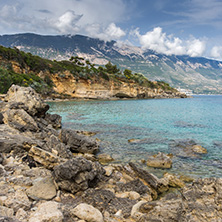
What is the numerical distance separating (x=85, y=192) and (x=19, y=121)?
11.2 meters

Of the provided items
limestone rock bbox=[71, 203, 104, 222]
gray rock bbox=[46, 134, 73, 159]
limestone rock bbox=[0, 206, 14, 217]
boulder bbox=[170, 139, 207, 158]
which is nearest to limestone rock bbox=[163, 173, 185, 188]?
boulder bbox=[170, 139, 207, 158]

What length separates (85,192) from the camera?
6.34 meters

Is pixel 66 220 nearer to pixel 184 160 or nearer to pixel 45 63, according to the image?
pixel 184 160

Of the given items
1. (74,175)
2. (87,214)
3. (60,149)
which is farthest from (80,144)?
(87,214)

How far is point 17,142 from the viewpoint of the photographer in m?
9.79

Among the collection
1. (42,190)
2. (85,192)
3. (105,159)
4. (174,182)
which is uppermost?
(42,190)

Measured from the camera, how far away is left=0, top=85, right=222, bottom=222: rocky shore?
4324mm

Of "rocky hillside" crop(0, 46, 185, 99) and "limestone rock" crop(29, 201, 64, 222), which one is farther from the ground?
"rocky hillside" crop(0, 46, 185, 99)

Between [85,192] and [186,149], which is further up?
[85,192]

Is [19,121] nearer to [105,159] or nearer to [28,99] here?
[28,99]

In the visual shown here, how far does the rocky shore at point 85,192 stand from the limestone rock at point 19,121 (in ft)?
7.88

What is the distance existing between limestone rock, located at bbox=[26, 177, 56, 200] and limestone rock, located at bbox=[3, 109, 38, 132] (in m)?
8.69

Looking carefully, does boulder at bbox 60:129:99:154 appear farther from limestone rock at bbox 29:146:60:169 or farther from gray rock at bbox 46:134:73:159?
limestone rock at bbox 29:146:60:169

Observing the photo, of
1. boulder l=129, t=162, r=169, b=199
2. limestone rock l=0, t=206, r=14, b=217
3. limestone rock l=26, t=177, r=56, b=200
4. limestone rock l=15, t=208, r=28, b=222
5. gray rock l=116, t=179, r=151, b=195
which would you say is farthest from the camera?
boulder l=129, t=162, r=169, b=199
